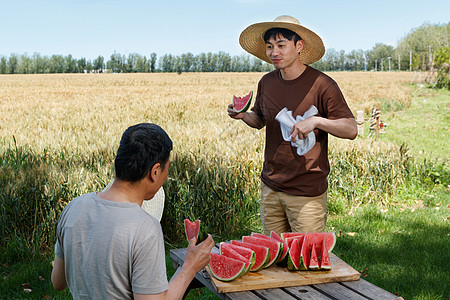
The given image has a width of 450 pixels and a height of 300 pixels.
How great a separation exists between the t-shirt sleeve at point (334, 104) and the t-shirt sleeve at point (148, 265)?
1838mm

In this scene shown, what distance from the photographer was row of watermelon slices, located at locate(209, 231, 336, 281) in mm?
2551

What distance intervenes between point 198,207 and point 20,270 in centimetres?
217

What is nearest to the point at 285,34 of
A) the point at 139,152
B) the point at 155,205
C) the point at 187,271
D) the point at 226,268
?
the point at 155,205

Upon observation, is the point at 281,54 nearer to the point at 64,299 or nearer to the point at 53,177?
the point at 64,299

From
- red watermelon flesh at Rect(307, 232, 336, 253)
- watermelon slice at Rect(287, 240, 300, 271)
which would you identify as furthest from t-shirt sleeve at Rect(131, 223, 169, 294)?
red watermelon flesh at Rect(307, 232, 336, 253)

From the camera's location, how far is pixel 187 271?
213 cm

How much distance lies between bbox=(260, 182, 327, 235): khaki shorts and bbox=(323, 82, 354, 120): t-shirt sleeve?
0.64 metres

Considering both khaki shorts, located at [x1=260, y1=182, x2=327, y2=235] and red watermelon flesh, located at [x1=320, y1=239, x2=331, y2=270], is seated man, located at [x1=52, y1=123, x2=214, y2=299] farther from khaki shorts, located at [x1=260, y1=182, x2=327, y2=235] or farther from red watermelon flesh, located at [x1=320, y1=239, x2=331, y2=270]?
khaki shorts, located at [x1=260, y1=182, x2=327, y2=235]

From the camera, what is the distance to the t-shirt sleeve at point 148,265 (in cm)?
188

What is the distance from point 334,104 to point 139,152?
5.96 ft

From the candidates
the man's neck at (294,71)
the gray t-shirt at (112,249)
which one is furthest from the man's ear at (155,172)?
the man's neck at (294,71)

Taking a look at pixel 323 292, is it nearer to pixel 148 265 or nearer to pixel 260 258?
pixel 260 258

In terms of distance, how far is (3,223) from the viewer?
5.25m

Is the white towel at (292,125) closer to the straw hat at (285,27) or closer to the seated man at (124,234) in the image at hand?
the straw hat at (285,27)
